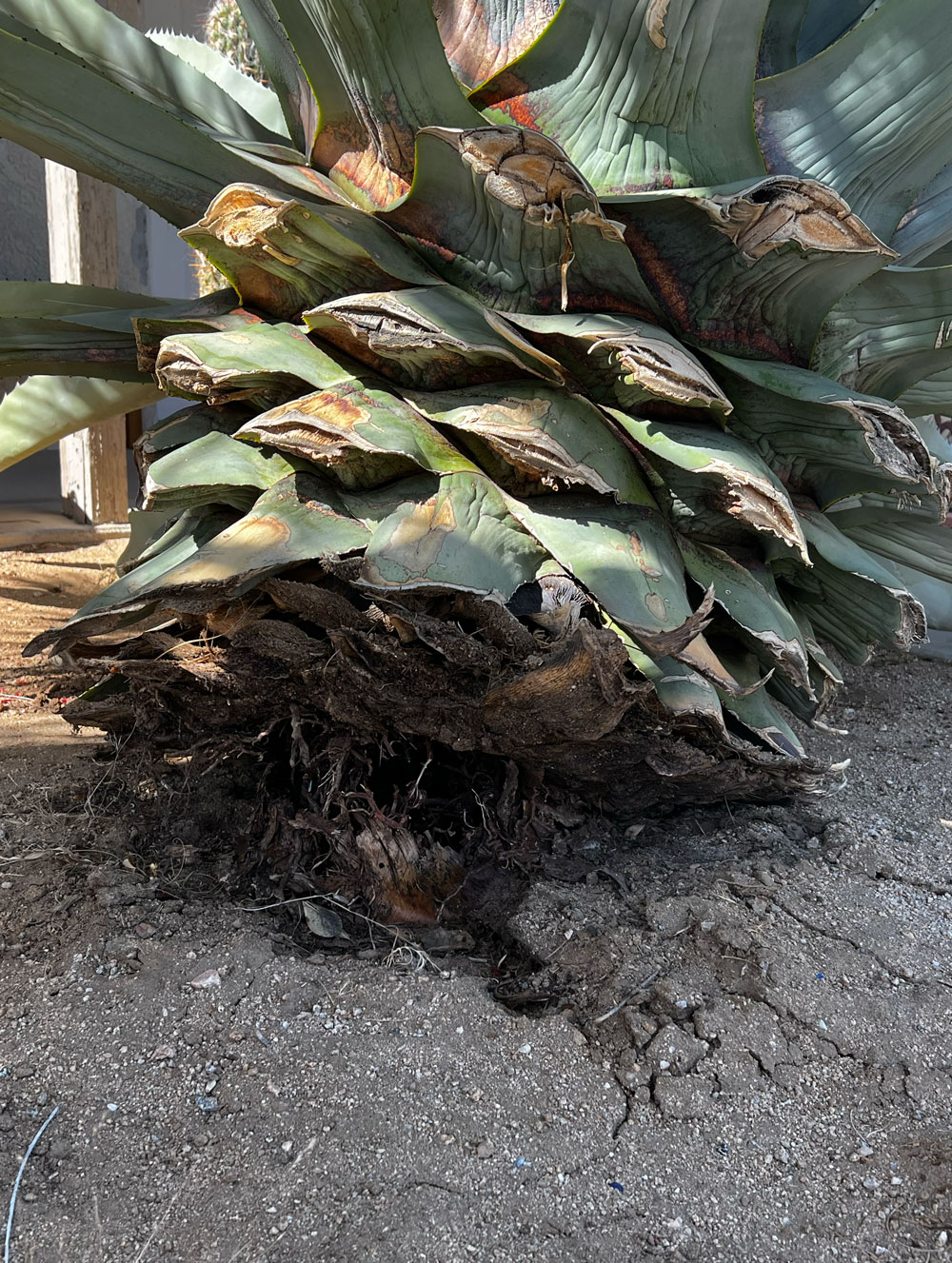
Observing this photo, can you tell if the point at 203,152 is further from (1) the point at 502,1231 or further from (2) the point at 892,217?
(1) the point at 502,1231

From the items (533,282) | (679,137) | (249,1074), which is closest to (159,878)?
(249,1074)

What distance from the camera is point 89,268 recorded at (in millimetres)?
3428

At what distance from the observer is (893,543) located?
1.56 m

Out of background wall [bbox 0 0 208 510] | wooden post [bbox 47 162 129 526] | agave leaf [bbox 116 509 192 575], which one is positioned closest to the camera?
agave leaf [bbox 116 509 192 575]

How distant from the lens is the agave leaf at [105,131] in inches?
41.0

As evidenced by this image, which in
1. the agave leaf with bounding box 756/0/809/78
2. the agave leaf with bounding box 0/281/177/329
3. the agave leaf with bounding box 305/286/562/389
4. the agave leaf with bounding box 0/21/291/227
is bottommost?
the agave leaf with bounding box 0/281/177/329

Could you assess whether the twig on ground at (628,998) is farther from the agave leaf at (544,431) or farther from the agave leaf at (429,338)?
the agave leaf at (429,338)

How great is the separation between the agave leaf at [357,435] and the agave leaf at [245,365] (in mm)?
37

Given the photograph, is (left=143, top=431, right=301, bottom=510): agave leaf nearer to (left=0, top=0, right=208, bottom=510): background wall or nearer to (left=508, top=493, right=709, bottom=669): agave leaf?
(left=508, top=493, right=709, bottom=669): agave leaf

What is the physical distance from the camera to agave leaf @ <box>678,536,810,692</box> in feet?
3.52

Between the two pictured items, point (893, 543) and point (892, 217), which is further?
point (893, 543)

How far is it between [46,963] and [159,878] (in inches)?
7.7

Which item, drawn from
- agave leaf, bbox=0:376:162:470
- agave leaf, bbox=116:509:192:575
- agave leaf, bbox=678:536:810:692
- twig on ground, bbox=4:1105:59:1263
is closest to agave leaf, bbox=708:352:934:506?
agave leaf, bbox=678:536:810:692

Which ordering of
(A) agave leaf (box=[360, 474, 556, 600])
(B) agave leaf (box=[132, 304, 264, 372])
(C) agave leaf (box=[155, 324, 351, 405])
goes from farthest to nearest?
(B) agave leaf (box=[132, 304, 264, 372]) < (C) agave leaf (box=[155, 324, 351, 405]) < (A) agave leaf (box=[360, 474, 556, 600])
